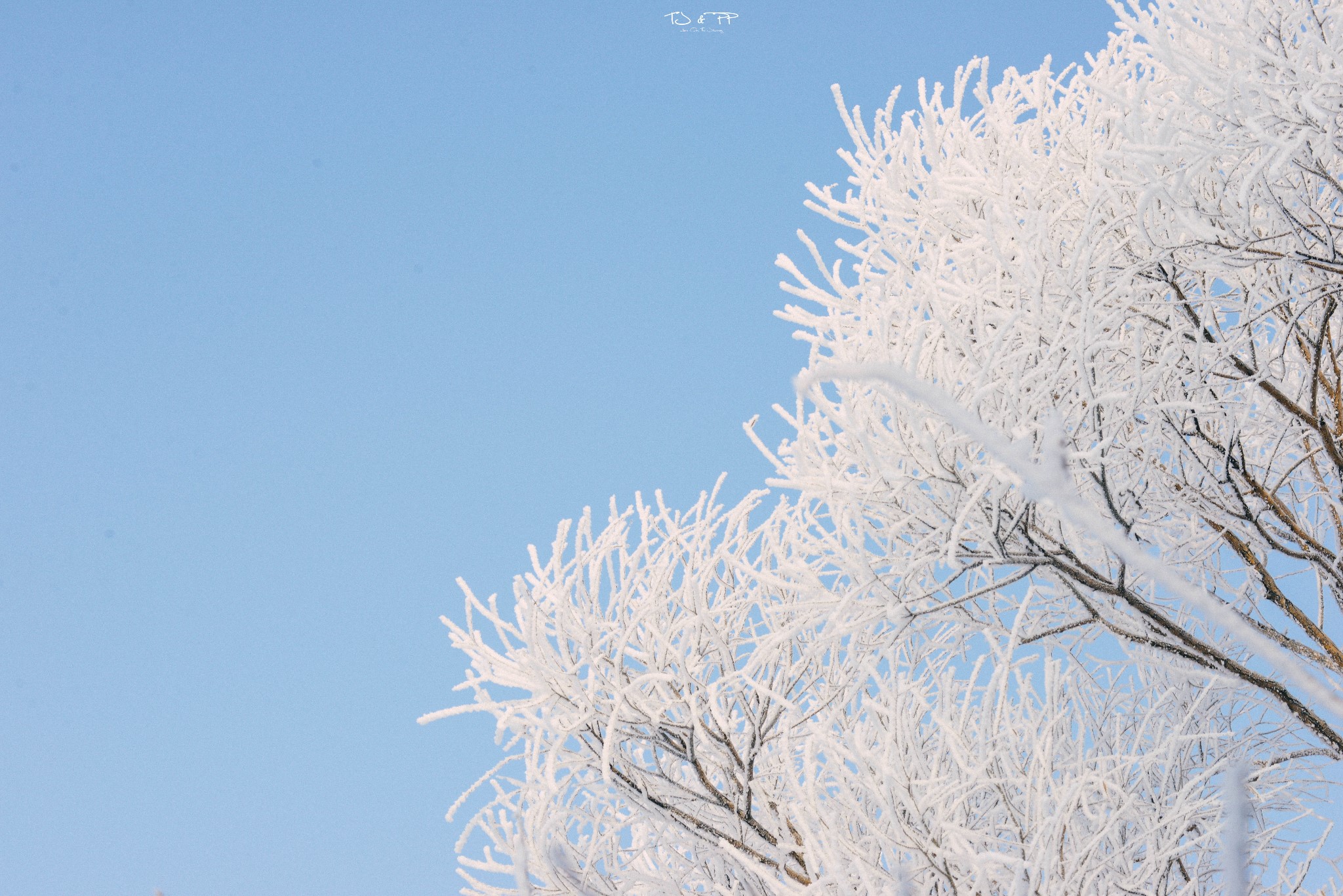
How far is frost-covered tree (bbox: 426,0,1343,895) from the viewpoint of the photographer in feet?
13.8

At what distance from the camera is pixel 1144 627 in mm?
4988

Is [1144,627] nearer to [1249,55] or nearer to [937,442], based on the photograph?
[937,442]

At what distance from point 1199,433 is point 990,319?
1.95 meters

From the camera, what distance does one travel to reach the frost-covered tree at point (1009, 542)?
4203 millimetres

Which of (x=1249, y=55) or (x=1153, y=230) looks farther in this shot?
(x=1153, y=230)

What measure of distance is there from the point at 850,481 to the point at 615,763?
1973mm

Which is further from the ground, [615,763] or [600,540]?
[600,540]

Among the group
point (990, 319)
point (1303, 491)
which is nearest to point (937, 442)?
point (990, 319)

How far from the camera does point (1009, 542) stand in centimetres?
442

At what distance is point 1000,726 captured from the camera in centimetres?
540

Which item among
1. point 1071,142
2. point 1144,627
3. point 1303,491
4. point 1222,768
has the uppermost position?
point 1071,142

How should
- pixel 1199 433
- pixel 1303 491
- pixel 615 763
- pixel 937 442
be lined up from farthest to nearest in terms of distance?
pixel 1303 491 < pixel 1199 433 < pixel 615 763 < pixel 937 442

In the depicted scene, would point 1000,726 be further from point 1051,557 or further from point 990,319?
point 990,319

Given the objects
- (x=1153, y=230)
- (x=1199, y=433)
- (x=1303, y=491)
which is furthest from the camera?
(x=1303, y=491)
